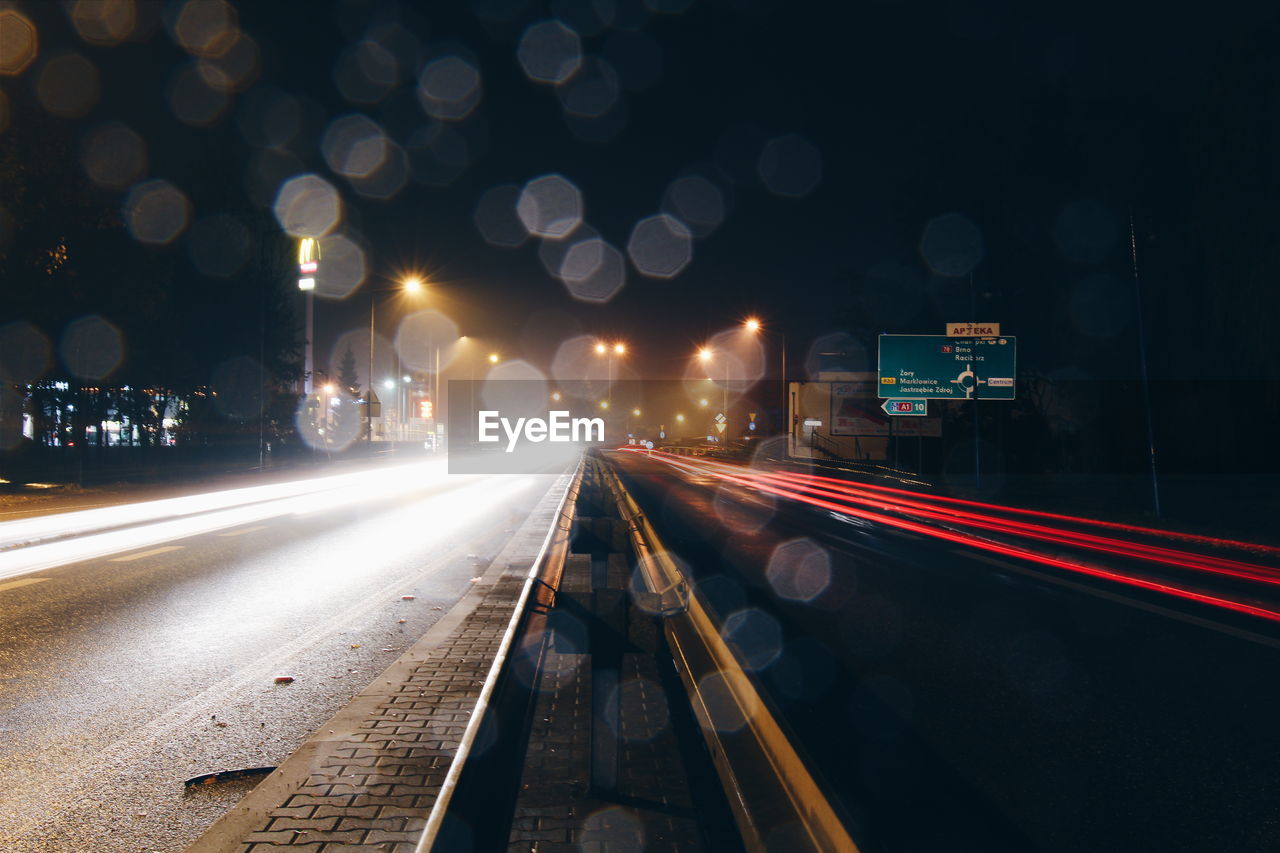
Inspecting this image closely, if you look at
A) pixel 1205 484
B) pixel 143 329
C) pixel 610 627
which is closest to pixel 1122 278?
pixel 1205 484

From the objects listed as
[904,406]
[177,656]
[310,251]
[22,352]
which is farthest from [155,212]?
[177,656]

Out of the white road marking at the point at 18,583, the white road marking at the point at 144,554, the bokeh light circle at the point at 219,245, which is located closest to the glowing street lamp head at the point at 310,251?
the bokeh light circle at the point at 219,245

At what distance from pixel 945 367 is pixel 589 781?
101 ft

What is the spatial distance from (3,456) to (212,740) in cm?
3618

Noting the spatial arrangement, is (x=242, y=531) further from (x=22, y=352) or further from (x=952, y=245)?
(x=952, y=245)

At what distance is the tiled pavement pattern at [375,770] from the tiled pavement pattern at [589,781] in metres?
0.48

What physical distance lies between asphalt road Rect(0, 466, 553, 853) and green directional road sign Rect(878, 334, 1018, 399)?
72.4ft

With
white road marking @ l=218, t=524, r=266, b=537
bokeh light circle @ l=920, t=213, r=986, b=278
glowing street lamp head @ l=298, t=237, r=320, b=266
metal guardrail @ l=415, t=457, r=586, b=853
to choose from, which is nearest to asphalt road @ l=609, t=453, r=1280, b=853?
metal guardrail @ l=415, t=457, r=586, b=853

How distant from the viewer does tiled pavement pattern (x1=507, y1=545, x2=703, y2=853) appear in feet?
11.5

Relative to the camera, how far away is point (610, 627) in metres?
6.25

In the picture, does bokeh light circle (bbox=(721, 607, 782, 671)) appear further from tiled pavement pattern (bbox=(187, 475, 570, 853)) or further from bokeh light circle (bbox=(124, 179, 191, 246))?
bokeh light circle (bbox=(124, 179, 191, 246))

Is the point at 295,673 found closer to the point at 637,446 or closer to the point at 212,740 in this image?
the point at 212,740

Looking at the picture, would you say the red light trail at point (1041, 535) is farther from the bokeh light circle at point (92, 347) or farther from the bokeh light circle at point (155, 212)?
the bokeh light circle at point (155, 212)

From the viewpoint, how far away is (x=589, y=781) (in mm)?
4066
